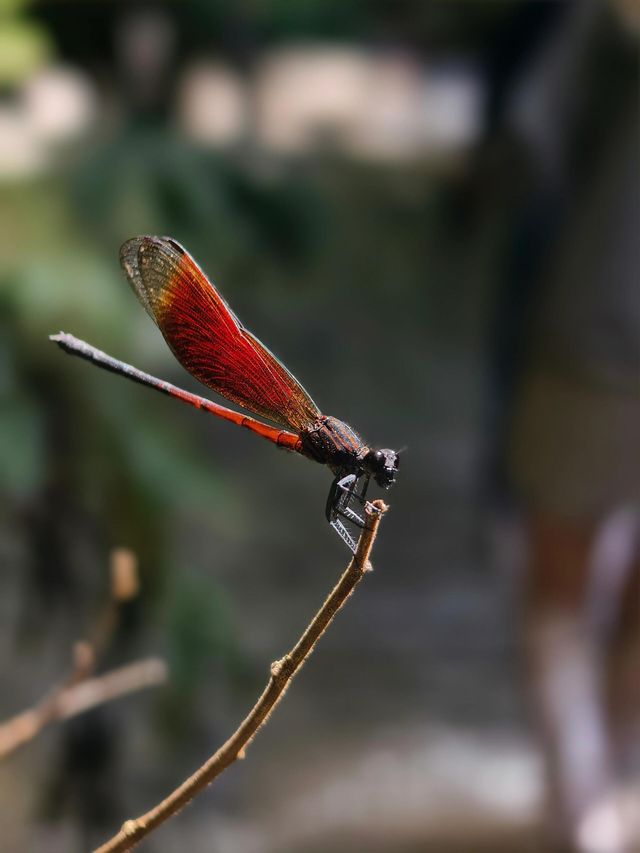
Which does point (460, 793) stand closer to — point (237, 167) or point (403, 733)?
point (403, 733)

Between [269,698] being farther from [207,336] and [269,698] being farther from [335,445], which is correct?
[207,336]

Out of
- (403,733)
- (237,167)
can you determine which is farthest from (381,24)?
(403,733)

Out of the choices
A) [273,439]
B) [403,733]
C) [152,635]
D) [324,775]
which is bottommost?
[273,439]

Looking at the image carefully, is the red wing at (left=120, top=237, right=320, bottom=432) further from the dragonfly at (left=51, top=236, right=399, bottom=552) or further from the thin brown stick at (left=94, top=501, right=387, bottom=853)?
the thin brown stick at (left=94, top=501, right=387, bottom=853)

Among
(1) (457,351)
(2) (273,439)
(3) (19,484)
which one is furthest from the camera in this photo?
(1) (457,351)

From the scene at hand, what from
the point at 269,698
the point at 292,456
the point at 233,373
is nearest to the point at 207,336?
the point at 233,373

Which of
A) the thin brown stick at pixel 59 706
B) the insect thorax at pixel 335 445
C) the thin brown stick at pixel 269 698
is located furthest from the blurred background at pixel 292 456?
the thin brown stick at pixel 269 698

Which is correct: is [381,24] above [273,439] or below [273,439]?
above
